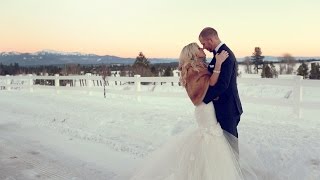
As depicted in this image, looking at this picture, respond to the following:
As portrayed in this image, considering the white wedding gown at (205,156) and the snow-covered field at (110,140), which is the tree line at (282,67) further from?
the white wedding gown at (205,156)

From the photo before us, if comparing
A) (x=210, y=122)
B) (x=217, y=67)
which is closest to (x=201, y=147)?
(x=210, y=122)

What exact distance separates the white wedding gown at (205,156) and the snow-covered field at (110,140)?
2.49ft

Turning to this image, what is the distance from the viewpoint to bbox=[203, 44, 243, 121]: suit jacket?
170 inches

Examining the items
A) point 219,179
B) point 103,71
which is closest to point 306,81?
point 219,179

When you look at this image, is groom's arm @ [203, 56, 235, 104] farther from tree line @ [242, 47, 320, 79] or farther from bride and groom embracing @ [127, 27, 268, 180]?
tree line @ [242, 47, 320, 79]

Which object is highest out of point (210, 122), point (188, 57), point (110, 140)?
point (188, 57)

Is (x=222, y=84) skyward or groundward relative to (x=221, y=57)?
groundward

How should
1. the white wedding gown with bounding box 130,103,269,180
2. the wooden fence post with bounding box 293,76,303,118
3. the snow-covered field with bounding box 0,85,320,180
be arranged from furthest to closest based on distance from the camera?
the wooden fence post with bounding box 293,76,303,118
the snow-covered field with bounding box 0,85,320,180
the white wedding gown with bounding box 130,103,269,180

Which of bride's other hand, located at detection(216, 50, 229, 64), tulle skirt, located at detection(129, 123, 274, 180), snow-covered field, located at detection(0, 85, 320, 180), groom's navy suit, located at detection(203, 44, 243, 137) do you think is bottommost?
snow-covered field, located at detection(0, 85, 320, 180)

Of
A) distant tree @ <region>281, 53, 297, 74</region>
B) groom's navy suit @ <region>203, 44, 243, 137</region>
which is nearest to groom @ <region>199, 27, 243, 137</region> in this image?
groom's navy suit @ <region>203, 44, 243, 137</region>

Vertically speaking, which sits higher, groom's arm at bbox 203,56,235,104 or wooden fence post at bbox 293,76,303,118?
groom's arm at bbox 203,56,235,104

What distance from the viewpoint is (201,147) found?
465cm

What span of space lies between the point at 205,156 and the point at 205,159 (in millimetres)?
31

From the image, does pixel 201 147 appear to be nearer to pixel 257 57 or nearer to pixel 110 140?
pixel 110 140
